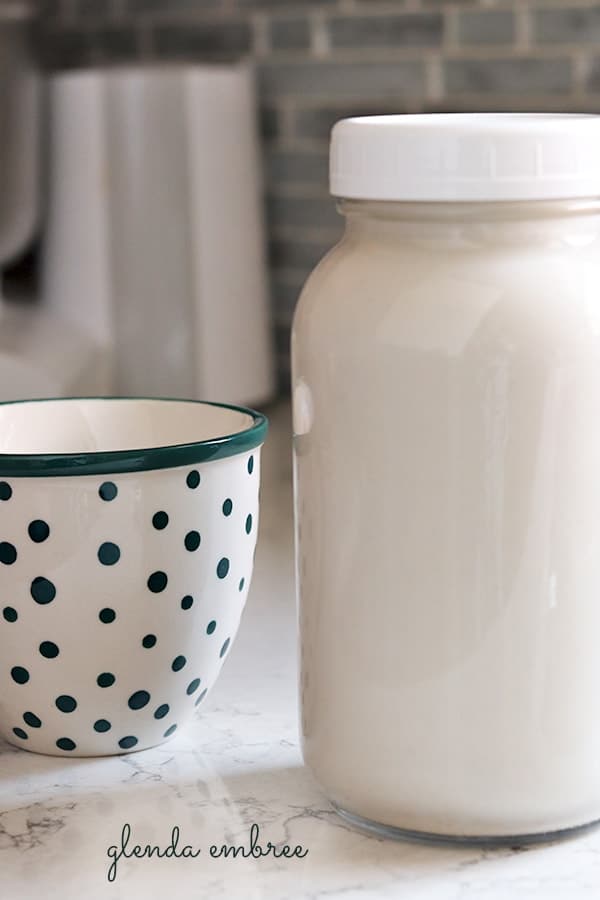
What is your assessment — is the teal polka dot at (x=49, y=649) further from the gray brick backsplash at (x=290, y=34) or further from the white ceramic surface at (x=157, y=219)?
the gray brick backsplash at (x=290, y=34)

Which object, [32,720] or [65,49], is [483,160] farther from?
[65,49]

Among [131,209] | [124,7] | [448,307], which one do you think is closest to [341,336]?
[448,307]

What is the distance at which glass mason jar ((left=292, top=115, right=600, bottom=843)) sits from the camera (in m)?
0.43

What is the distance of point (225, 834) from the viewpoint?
493mm

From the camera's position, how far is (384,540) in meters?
0.45

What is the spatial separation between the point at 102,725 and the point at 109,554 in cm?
8

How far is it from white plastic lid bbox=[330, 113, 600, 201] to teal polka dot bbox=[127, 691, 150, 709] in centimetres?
22

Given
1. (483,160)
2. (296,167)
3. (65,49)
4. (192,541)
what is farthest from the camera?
(65,49)

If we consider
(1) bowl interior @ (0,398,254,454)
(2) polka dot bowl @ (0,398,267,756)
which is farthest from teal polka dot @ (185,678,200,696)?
(1) bowl interior @ (0,398,254,454)

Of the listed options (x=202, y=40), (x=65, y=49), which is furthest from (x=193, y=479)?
(x=65, y=49)

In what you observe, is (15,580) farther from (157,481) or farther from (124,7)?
(124,7)

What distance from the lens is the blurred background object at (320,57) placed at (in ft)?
4.12

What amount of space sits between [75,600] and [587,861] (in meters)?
0.20

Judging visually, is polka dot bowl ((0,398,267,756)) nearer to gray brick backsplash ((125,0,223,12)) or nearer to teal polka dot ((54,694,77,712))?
teal polka dot ((54,694,77,712))
